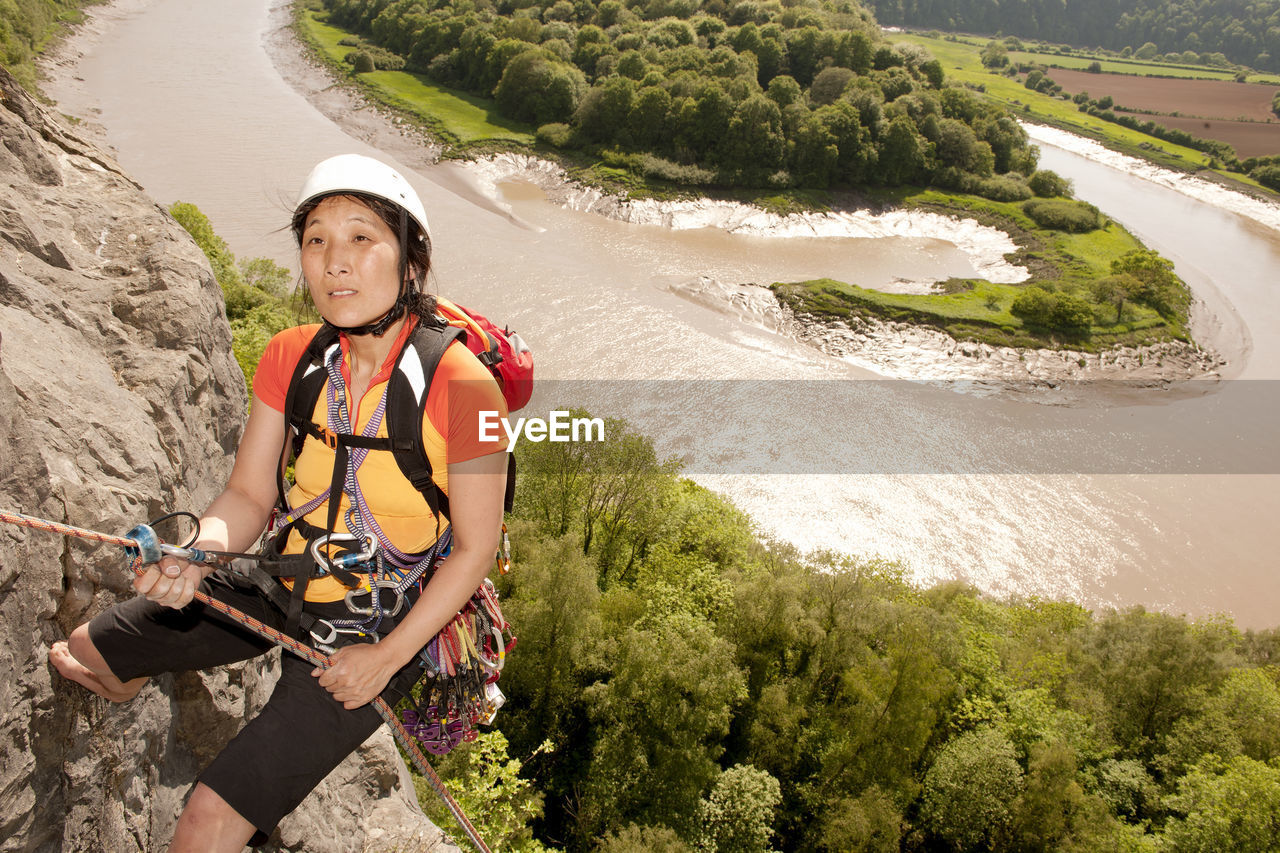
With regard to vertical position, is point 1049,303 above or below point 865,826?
above

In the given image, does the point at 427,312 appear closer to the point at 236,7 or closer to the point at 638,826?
the point at 638,826

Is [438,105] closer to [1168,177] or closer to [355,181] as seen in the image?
[355,181]

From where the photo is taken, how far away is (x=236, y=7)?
71.1 m

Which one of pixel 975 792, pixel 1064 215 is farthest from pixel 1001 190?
pixel 975 792

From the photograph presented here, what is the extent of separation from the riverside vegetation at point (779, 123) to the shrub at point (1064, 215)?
0.13 metres

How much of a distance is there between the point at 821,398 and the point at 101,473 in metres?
26.2

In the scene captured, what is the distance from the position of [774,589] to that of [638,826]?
5899 millimetres

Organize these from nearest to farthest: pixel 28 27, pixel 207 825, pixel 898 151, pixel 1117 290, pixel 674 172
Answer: pixel 207 825 < pixel 1117 290 < pixel 28 27 < pixel 674 172 < pixel 898 151

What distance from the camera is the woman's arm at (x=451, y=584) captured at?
2.84m

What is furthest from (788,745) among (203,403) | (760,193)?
(760,193)

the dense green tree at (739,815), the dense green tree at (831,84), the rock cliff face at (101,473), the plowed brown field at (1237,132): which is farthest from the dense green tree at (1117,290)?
the plowed brown field at (1237,132)

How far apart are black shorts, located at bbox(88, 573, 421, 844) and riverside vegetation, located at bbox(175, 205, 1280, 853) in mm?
11371

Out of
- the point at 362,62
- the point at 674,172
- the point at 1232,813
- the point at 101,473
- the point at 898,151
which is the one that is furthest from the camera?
the point at 362,62

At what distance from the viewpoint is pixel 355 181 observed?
2.88 meters
